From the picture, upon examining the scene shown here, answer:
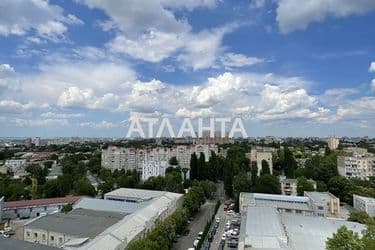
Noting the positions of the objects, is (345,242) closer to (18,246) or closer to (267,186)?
(18,246)

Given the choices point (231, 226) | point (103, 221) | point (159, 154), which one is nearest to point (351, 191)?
point (231, 226)

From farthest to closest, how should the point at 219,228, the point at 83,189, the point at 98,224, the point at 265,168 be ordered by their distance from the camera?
the point at 265,168, the point at 83,189, the point at 219,228, the point at 98,224

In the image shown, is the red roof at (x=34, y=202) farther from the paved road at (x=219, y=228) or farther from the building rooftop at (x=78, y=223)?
the paved road at (x=219, y=228)

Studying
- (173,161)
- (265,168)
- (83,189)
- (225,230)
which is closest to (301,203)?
(225,230)

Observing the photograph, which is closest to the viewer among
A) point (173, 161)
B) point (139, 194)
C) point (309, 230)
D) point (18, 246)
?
point (18, 246)

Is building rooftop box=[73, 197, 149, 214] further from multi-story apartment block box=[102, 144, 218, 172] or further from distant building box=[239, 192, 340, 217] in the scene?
multi-story apartment block box=[102, 144, 218, 172]

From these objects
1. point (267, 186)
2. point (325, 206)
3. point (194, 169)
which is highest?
point (194, 169)

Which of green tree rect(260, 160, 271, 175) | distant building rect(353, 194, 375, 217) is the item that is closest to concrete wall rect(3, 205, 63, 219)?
green tree rect(260, 160, 271, 175)
